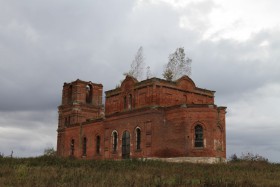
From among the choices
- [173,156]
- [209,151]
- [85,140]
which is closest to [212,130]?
[209,151]

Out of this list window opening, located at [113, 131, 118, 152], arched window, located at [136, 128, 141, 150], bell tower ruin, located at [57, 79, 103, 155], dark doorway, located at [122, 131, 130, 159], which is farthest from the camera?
bell tower ruin, located at [57, 79, 103, 155]

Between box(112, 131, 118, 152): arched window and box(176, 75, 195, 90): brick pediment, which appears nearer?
box(176, 75, 195, 90): brick pediment

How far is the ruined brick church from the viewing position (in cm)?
3253

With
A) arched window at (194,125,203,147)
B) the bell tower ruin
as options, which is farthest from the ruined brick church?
the bell tower ruin

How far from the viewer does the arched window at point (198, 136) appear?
A: 3247 centimetres

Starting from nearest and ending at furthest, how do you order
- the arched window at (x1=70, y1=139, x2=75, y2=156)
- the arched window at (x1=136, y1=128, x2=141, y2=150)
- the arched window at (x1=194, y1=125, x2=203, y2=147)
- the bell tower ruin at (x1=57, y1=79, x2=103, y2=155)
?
the arched window at (x1=194, y1=125, x2=203, y2=147), the arched window at (x1=136, y1=128, x2=141, y2=150), the arched window at (x1=70, y1=139, x2=75, y2=156), the bell tower ruin at (x1=57, y1=79, x2=103, y2=155)

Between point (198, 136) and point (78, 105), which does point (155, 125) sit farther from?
point (78, 105)

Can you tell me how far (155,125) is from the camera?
3403 centimetres

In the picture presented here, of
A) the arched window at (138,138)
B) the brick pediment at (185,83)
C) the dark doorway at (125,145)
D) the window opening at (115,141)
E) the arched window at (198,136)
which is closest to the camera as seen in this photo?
the arched window at (198,136)

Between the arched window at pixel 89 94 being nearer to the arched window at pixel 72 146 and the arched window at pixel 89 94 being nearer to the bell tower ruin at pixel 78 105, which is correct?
the bell tower ruin at pixel 78 105

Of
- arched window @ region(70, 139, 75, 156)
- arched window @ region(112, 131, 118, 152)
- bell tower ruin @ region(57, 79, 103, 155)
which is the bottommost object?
arched window @ region(70, 139, 75, 156)

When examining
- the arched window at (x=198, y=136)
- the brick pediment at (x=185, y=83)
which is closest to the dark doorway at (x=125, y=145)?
the brick pediment at (x=185, y=83)

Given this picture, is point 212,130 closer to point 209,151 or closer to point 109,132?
point 209,151

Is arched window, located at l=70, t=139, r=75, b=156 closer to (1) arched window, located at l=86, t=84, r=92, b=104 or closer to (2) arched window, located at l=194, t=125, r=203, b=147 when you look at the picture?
(1) arched window, located at l=86, t=84, r=92, b=104
